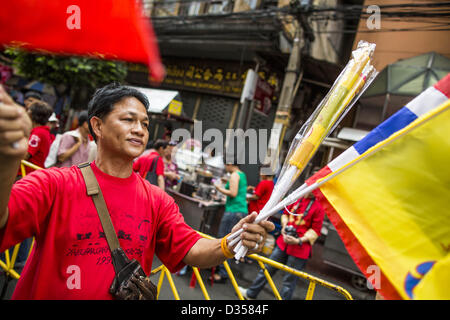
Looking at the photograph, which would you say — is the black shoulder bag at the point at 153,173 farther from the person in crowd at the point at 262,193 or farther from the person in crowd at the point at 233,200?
the person in crowd at the point at 262,193

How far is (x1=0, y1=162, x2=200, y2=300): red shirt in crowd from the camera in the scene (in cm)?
128

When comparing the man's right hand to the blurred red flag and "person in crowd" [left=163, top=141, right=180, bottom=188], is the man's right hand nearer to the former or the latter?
the blurred red flag

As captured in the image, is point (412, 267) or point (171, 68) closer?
point (412, 267)

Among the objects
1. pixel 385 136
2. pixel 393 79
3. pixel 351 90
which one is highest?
pixel 393 79

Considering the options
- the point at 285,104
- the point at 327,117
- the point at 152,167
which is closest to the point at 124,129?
the point at 327,117

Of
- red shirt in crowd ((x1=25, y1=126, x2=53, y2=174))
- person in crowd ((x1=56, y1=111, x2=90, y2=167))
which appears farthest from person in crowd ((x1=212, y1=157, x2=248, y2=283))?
red shirt in crowd ((x1=25, y1=126, x2=53, y2=174))

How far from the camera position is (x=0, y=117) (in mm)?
840

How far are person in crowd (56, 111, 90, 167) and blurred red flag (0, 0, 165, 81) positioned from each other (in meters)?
3.91

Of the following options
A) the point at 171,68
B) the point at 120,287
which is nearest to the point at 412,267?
the point at 120,287

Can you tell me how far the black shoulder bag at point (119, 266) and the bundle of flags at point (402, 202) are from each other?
1.03 meters

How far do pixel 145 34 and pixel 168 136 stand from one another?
21.0 feet

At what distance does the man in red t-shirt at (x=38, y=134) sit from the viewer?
3906mm

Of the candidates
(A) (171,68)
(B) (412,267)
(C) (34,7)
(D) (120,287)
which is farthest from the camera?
(A) (171,68)

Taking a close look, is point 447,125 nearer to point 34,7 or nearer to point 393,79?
point 34,7
